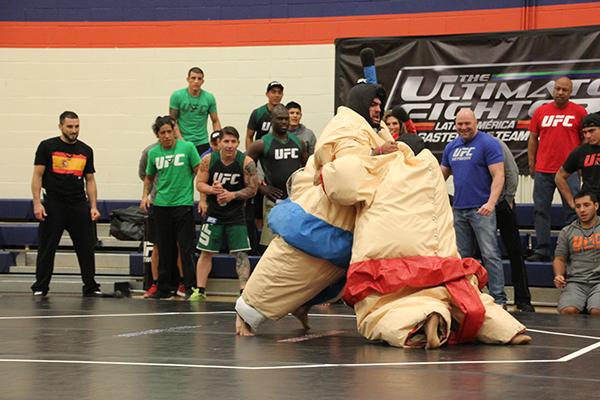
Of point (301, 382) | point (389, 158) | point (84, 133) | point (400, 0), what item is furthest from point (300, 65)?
point (301, 382)

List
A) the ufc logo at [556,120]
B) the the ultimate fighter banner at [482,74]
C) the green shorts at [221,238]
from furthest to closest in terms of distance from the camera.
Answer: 1. the the ultimate fighter banner at [482,74]
2. the ufc logo at [556,120]
3. the green shorts at [221,238]

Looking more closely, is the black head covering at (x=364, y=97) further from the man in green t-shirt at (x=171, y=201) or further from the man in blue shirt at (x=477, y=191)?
the man in green t-shirt at (x=171, y=201)

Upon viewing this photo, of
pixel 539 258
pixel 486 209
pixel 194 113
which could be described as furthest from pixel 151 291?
pixel 539 258

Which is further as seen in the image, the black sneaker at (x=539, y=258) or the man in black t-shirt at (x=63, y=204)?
the man in black t-shirt at (x=63, y=204)

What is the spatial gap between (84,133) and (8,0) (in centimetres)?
173

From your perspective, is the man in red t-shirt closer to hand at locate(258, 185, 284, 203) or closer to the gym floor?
the gym floor

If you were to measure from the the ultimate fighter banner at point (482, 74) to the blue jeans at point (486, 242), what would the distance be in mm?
2176

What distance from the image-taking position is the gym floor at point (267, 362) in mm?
4582

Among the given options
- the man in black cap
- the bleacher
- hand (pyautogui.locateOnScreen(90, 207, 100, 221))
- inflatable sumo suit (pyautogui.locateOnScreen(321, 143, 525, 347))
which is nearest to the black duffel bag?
the bleacher

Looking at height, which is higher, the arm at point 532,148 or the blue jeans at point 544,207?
the arm at point 532,148

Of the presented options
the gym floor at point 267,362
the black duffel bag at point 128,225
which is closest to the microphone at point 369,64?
the gym floor at point 267,362

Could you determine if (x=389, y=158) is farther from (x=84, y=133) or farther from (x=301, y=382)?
(x=84, y=133)

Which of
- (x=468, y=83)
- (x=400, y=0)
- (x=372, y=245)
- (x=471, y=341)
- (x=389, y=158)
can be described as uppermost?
(x=400, y=0)

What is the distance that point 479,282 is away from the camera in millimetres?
6445
